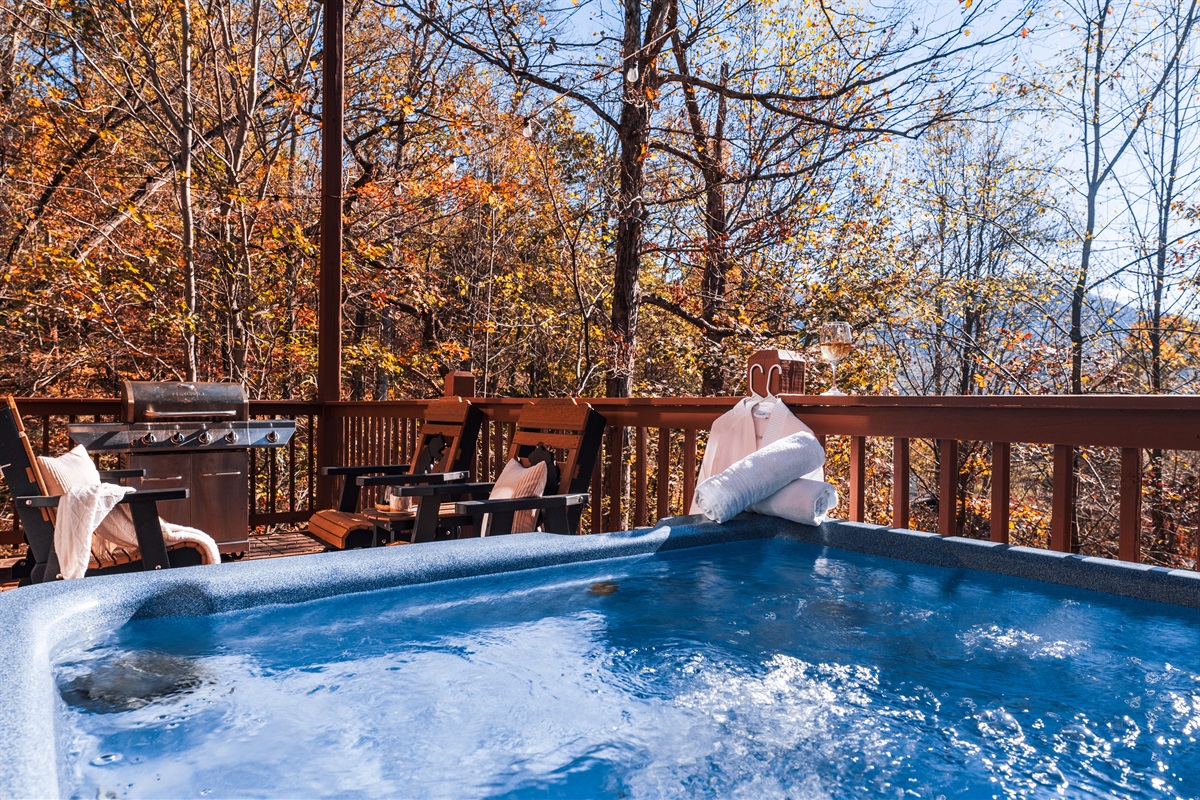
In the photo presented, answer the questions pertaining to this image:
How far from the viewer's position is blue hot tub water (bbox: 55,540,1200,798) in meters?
1.36

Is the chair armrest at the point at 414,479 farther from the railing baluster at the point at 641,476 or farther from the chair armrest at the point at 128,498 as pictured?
the chair armrest at the point at 128,498

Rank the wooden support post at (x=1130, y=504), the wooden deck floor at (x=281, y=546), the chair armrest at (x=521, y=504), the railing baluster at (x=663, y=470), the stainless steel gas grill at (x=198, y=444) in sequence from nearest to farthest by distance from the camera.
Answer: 1. the wooden support post at (x=1130, y=504)
2. the chair armrest at (x=521, y=504)
3. the railing baluster at (x=663, y=470)
4. the stainless steel gas grill at (x=198, y=444)
5. the wooden deck floor at (x=281, y=546)

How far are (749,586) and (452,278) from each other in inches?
326

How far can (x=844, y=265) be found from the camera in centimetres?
945

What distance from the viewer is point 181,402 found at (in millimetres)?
4477

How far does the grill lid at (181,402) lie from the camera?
431 centimetres

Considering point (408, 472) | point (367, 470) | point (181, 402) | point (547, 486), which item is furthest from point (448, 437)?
point (181, 402)

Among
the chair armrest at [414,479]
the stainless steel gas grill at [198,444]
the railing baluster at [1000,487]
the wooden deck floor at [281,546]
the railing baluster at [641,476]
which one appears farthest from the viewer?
the wooden deck floor at [281,546]

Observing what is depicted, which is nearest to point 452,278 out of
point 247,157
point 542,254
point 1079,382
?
point 542,254

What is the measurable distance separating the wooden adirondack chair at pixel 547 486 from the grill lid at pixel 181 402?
5.13 ft

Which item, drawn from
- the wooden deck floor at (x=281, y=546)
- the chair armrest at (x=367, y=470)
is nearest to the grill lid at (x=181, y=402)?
the chair armrest at (x=367, y=470)

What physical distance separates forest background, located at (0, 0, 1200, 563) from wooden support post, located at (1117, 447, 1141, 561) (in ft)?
15.4

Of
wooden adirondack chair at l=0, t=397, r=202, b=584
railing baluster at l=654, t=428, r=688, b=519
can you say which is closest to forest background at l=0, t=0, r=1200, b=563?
railing baluster at l=654, t=428, r=688, b=519

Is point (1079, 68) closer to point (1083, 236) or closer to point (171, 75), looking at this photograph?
point (1083, 236)
